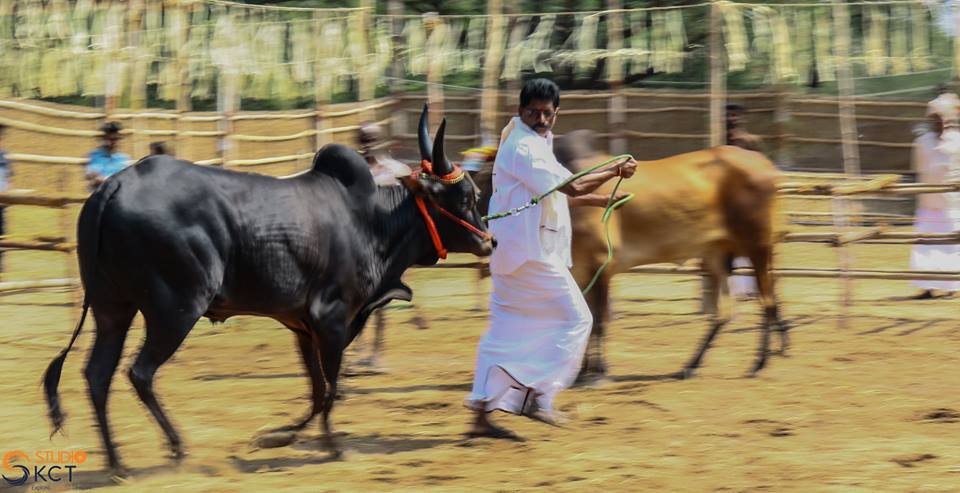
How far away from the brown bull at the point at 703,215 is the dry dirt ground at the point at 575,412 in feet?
1.66

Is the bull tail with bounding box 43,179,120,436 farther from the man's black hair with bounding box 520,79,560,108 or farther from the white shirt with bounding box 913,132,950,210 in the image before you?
the white shirt with bounding box 913,132,950,210

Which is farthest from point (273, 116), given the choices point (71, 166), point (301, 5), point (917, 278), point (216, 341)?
point (917, 278)

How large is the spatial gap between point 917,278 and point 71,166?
403 inches

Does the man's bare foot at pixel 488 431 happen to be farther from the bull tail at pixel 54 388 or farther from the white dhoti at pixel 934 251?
the white dhoti at pixel 934 251

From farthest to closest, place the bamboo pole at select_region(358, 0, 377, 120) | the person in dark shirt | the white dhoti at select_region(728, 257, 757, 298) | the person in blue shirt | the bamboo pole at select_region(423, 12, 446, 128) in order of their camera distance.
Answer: the bamboo pole at select_region(358, 0, 377, 120) < the bamboo pole at select_region(423, 12, 446, 128) < the white dhoti at select_region(728, 257, 757, 298) < the person in blue shirt < the person in dark shirt

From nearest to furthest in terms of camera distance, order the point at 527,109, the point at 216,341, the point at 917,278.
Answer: the point at 527,109 → the point at 216,341 → the point at 917,278

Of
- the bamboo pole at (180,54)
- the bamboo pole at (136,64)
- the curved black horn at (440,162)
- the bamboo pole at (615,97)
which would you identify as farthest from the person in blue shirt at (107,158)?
the curved black horn at (440,162)

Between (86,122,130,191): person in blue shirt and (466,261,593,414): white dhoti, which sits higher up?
(86,122,130,191): person in blue shirt

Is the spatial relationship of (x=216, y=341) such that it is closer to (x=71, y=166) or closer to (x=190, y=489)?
(x=190, y=489)

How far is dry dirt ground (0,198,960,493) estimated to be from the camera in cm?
527

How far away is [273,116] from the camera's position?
56.1 ft


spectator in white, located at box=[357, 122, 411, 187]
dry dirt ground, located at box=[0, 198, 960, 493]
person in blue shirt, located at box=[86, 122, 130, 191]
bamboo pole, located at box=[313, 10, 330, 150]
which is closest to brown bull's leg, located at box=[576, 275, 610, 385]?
dry dirt ground, located at box=[0, 198, 960, 493]

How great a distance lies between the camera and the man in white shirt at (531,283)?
19.4 ft

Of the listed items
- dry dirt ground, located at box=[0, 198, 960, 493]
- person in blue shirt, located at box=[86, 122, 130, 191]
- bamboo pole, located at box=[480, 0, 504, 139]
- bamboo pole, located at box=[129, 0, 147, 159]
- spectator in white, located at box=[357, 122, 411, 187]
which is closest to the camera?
dry dirt ground, located at box=[0, 198, 960, 493]
